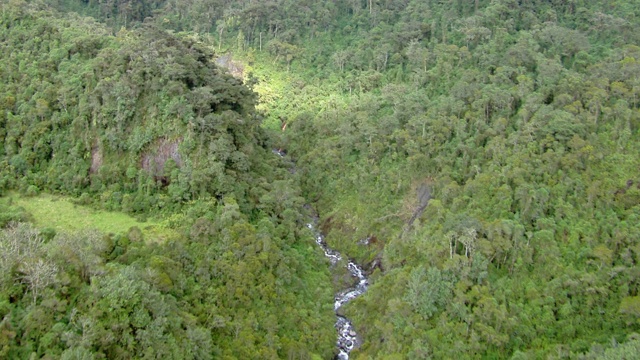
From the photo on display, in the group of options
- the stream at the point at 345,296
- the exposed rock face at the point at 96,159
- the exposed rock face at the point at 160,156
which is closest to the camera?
the stream at the point at 345,296

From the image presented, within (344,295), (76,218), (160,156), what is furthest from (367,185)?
(76,218)

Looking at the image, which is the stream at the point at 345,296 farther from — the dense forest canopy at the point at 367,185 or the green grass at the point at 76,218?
the green grass at the point at 76,218

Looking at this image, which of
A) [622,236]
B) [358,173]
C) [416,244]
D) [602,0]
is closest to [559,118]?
[622,236]

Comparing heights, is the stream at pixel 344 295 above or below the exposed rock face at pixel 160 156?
below

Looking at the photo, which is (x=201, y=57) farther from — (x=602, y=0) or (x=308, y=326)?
(x=602, y=0)

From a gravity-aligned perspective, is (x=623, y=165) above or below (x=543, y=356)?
above

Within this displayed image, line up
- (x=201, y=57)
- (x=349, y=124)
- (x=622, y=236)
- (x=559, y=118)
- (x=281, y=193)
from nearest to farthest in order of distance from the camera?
(x=622, y=236) → (x=559, y=118) → (x=281, y=193) → (x=201, y=57) → (x=349, y=124)

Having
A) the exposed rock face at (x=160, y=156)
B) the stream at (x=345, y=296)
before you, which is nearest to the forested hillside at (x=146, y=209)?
the exposed rock face at (x=160, y=156)

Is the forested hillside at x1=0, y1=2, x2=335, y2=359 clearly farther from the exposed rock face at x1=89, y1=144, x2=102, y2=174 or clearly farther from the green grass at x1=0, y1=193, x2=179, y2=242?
the green grass at x1=0, y1=193, x2=179, y2=242

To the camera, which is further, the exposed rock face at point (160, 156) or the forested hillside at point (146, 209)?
the exposed rock face at point (160, 156)
